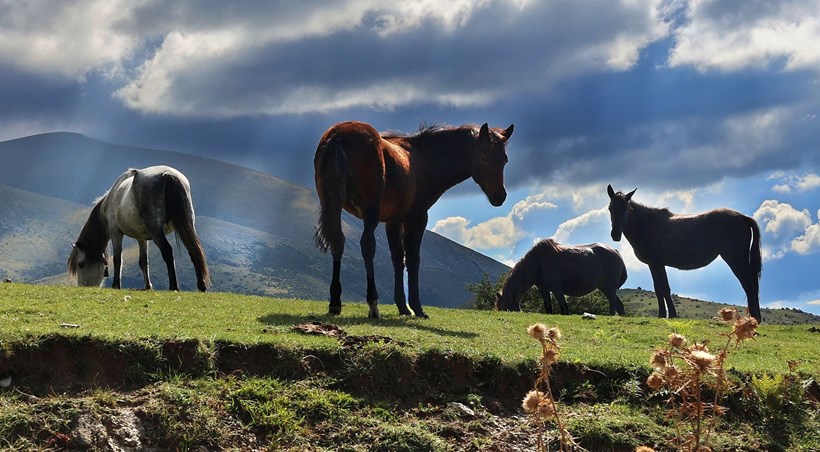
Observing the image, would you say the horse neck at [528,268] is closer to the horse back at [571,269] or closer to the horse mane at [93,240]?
the horse back at [571,269]

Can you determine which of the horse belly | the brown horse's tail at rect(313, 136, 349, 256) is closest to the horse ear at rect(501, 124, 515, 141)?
the brown horse's tail at rect(313, 136, 349, 256)

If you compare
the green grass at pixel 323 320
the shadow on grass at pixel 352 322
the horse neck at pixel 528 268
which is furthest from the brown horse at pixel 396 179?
the horse neck at pixel 528 268

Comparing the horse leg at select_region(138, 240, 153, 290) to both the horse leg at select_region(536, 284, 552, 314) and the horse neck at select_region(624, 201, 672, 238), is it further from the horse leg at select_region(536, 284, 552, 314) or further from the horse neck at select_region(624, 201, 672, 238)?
the horse neck at select_region(624, 201, 672, 238)

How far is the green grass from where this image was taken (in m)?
9.39

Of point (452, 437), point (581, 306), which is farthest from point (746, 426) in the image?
point (581, 306)

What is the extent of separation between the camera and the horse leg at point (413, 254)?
48.5 feet

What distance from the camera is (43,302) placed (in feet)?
41.8

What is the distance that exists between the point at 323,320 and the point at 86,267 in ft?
39.1

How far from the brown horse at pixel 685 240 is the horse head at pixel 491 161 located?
9.69 metres

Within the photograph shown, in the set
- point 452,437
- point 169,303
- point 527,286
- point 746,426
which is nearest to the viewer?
point 452,437

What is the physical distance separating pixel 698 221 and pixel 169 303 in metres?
16.5

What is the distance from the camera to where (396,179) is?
13.8 meters

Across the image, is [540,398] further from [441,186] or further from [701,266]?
[701,266]

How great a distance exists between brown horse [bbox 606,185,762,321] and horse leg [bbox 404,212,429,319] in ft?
35.3
